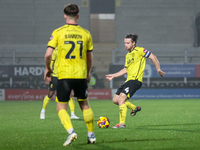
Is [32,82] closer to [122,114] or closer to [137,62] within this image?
[137,62]

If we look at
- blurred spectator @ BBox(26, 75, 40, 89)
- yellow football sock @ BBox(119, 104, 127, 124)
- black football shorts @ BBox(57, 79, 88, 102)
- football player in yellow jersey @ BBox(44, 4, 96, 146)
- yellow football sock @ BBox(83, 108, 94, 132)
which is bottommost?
blurred spectator @ BBox(26, 75, 40, 89)

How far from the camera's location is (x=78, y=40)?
4539mm

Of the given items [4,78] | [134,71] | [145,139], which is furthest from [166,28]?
[145,139]

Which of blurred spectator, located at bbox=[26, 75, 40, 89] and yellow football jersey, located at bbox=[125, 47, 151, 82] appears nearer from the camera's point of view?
yellow football jersey, located at bbox=[125, 47, 151, 82]

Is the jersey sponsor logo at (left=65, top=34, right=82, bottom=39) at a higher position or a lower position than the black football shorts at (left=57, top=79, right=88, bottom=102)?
higher

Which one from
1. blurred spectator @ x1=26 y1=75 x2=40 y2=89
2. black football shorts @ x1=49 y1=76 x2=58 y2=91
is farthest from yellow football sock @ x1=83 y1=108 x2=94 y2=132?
blurred spectator @ x1=26 y1=75 x2=40 y2=89

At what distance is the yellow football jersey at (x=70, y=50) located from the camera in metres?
4.50

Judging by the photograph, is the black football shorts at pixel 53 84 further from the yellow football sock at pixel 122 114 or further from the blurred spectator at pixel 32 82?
the blurred spectator at pixel 32 82

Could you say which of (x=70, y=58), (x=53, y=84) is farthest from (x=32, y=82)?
(x=70, y=58)

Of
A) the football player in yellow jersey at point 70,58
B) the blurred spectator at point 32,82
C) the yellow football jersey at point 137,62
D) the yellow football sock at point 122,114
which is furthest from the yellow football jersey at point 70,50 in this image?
the blurred spectator at point 32,82

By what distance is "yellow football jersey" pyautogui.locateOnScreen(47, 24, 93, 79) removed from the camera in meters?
4.50

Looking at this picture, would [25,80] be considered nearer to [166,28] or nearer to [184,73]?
[184,73]

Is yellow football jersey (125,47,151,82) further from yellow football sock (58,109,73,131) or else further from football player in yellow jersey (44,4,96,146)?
yellow football sock (58,109,73,131)

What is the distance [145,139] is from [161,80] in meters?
19.2
